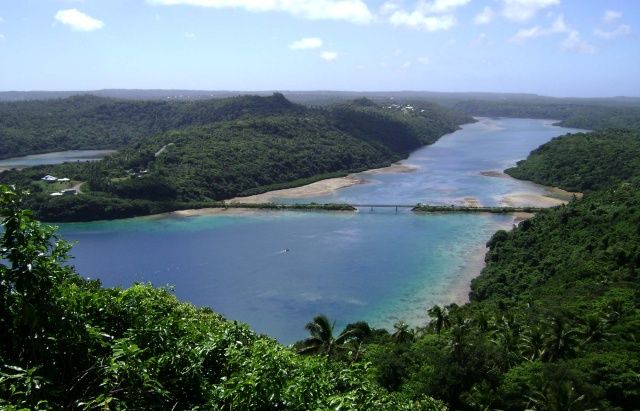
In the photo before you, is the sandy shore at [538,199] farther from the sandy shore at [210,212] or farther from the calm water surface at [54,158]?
the calm water surface at [54,158]

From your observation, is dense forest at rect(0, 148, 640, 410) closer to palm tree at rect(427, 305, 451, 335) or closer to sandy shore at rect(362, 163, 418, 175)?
palm tree at rect(427, 305, 451, 335)

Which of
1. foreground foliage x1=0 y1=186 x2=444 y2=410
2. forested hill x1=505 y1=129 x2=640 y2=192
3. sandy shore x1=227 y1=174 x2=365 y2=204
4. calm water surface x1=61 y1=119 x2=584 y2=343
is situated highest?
foreground foliage x1=0 y1=186 x2=444 y2=410

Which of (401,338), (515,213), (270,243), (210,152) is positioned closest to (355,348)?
(401,338)

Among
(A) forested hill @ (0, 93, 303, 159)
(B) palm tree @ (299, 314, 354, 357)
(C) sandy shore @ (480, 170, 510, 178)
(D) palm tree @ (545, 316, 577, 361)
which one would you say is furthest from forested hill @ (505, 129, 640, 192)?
(B) palm tree @ (299, 314, 354, 357)

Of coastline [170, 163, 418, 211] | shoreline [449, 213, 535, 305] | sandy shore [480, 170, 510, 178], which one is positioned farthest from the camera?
sandy shore [480, 170, 510, 178]

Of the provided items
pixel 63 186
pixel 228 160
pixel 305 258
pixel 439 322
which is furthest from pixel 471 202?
pixel 63 186

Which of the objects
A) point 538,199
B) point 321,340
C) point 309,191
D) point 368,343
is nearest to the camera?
point 321,340

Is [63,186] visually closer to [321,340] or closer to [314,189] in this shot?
[314,189]
